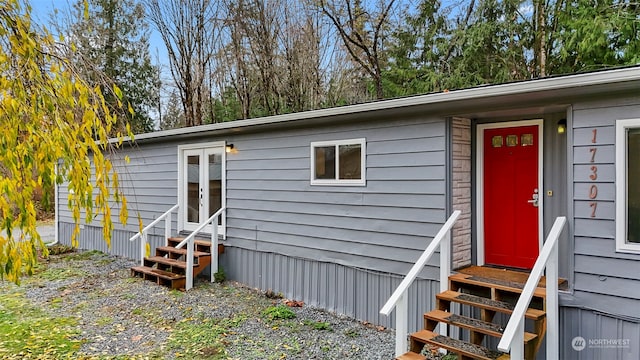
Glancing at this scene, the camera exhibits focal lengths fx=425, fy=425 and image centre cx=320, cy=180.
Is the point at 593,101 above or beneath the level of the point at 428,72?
beneath

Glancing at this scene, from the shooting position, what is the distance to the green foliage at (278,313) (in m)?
5.39

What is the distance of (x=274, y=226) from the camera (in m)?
6.52

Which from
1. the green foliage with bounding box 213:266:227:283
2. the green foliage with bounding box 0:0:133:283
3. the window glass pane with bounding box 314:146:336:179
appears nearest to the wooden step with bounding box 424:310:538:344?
the window glass pane with bounding box 314:146:336:179

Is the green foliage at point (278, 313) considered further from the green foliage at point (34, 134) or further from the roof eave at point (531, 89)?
the green foliage at point (34, 134)

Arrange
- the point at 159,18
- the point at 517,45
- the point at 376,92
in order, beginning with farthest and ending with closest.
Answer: the point at 159,18 < the point at 376,92 < the point at 517,45

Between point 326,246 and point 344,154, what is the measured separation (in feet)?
4.25

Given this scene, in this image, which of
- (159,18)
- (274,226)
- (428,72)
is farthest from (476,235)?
(159,18)

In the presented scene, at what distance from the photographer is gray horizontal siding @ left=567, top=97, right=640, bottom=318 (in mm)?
3529

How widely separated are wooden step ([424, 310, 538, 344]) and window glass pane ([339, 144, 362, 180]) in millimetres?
2050

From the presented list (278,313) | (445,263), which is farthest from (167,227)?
(445,263)

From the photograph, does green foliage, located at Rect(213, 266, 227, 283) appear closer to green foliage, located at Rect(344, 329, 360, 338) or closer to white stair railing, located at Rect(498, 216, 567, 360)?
green foliage, located at Rect(344, 329, 360, 338)

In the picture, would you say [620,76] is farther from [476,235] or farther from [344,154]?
[344,154]

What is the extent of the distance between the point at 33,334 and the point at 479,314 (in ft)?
16.0

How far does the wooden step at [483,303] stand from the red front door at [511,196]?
3.15 ft
